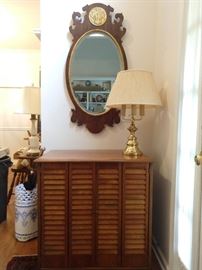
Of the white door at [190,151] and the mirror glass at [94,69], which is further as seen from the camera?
the mirror glass at [94,69]

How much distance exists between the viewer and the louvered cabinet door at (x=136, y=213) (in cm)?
207

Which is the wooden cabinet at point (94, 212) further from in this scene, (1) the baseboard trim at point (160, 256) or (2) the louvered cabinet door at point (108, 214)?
(1) the baseboard trim at point (160, 256)

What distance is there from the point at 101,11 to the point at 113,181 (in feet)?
4.80

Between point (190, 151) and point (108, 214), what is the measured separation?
0.76m

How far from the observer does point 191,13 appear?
171cm

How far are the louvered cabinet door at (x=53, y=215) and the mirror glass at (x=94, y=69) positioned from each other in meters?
0.75

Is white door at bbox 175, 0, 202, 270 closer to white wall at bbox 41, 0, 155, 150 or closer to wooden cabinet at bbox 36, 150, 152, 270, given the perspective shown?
wooden cabinet at bbox 36, 150, 152, 270

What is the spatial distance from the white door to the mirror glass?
0.89 metres

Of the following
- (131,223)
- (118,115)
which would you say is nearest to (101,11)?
(118,115)

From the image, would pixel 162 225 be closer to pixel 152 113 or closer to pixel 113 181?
pixel 113 181

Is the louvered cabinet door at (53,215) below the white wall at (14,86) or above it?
below

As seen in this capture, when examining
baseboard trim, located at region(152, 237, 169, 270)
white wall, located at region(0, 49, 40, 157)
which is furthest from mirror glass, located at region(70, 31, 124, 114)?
white wall, located at region(0, 49, 40, 157)

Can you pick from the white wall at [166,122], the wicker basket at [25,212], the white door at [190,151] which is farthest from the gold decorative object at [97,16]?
the wicker basket at [25,212]

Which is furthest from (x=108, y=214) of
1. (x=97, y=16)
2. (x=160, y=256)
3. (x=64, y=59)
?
(x=97, y=16)
